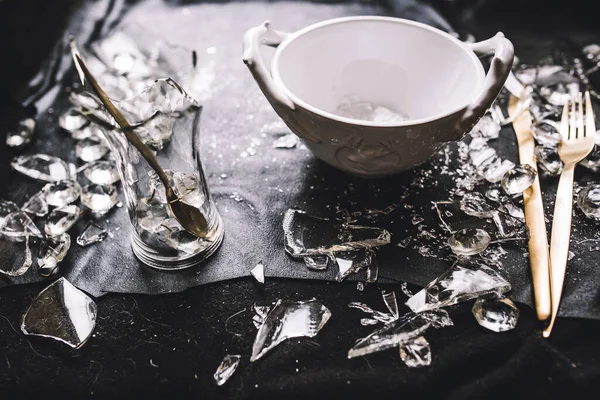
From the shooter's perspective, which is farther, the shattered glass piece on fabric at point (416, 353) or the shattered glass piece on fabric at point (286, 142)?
the shattered glass piece on fabric at point (286, 142)

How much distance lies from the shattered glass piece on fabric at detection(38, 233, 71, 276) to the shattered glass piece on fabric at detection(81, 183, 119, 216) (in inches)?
1.6

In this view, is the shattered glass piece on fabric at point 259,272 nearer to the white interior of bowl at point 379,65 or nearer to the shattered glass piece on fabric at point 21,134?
the white interior of bowl at point 379,65

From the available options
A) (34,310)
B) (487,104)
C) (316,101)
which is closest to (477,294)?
(487,104)

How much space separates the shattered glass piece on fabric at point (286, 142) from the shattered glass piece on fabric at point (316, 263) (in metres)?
0.16

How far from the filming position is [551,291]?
1.45ft

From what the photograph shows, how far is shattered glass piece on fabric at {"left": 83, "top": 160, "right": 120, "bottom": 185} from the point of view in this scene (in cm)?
57

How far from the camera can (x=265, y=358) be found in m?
0.43

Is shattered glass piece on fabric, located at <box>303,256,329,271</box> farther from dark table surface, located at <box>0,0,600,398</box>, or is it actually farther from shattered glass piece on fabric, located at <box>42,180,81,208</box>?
shattered glass piece on fabric, located at <box>42,180,81,208</box>

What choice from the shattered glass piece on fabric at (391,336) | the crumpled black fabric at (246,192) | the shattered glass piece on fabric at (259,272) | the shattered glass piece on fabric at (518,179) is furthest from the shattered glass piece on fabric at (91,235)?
the shattered glass piece on fabric at (518,179)

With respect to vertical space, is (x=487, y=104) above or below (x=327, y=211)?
above

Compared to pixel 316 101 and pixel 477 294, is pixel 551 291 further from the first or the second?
pixel 316 101

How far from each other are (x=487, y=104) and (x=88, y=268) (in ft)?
1.17

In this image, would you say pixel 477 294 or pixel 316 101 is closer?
pixel 477 294

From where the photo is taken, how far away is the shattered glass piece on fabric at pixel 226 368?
1.36 ft
